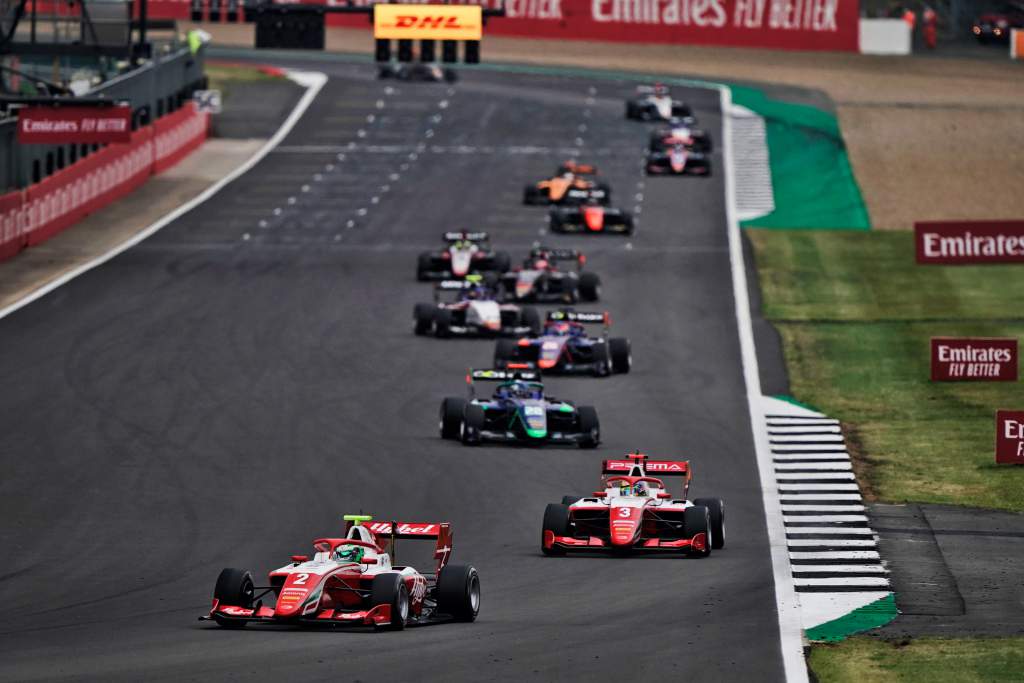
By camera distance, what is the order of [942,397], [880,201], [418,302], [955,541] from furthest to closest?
[880,201] < [418,302] < [942,397] < [955,541]

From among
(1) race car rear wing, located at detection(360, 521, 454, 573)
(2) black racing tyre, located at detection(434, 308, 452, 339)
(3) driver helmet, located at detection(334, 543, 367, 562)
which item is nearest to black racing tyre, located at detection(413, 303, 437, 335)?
(2) black racing tyre, located at detection(434, 308, 452, 339)

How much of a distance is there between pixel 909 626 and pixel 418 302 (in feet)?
104

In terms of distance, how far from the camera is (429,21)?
62.9 m

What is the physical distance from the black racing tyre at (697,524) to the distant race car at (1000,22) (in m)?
82.6

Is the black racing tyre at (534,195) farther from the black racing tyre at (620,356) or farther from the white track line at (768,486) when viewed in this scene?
the black racing tyre at (620,356)

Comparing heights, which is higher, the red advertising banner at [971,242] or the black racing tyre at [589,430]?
the red advertising banner at [971,242]

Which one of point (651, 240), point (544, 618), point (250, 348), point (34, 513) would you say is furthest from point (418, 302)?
point (544, 618)

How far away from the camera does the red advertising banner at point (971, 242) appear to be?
1522 inches

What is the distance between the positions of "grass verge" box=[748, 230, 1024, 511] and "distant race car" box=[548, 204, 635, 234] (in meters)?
4.29

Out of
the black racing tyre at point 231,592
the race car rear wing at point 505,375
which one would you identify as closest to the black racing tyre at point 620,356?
the race car rear wing at point 505,375

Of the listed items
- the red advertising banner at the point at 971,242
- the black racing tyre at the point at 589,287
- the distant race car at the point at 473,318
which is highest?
the red advertising banner at the point at 971,242

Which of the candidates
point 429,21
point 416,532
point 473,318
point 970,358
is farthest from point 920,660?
point 429,21

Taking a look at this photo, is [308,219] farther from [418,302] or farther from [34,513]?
[34,513]

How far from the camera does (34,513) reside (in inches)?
1344
